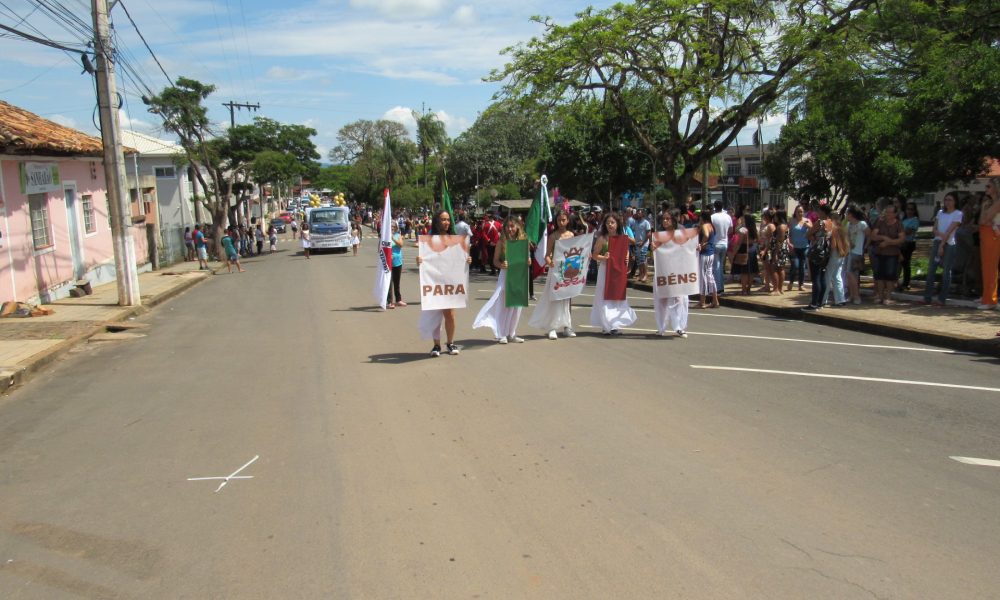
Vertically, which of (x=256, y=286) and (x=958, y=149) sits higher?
(x=958, y=149)

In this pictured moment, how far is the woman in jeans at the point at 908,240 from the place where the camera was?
506 inches

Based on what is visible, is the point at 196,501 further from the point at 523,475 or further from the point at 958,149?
the point at 958,149

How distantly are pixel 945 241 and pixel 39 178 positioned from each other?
18.3 metres

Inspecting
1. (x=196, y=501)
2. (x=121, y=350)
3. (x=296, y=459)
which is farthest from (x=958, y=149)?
(x=121, y=350)

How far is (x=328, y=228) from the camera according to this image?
34.5 metres

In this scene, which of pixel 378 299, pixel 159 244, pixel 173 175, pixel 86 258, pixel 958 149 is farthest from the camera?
pixel 173 175

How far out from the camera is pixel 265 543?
13.4ft

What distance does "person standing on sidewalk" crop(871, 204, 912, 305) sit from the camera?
1178 cm

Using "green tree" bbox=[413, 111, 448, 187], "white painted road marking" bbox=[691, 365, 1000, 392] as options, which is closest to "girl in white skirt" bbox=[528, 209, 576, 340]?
"white painted road marking" bbox=[691, 365, 1000, 392]

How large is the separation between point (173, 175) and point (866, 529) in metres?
43.3

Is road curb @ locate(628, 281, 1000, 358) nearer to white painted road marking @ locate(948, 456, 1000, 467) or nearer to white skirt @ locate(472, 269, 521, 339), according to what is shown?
white painted road marking @ locate(948, 456, 1000, 467)

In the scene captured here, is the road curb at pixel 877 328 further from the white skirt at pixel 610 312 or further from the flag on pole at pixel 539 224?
the flag on pole at pixel 539 224

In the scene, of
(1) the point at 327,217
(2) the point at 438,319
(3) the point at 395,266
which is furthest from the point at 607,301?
(1) the point at 327,217

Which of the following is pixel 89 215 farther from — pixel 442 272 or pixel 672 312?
pixel 672 312
